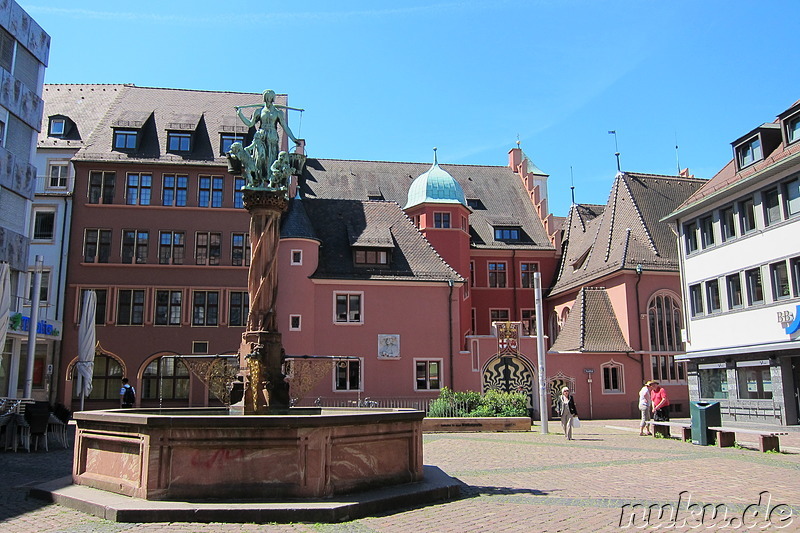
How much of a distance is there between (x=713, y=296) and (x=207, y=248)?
80.5ft

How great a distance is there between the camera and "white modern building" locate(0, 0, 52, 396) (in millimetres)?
30391

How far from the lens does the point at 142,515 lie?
329 inches

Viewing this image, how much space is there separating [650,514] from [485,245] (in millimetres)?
37826

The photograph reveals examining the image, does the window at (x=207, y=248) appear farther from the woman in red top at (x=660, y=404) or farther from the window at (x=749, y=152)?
the window at (x=749, y=152)

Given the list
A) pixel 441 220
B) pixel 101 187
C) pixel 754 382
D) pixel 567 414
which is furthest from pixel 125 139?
pixel 754 382

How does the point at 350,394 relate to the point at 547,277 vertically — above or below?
below

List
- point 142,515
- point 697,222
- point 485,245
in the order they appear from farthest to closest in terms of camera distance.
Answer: point 485,245 < point 697,222 < point 142,515

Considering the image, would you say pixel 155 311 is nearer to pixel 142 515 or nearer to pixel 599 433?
pixel 599 433

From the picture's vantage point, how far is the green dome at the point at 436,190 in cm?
4231

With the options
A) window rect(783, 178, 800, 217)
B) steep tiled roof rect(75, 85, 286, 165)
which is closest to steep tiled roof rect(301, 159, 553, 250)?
steep tiled roof rect(75, 85, 286, 165)

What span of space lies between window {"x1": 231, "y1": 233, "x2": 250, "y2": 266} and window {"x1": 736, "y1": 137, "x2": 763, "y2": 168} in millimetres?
23773

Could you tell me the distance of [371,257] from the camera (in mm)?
35938

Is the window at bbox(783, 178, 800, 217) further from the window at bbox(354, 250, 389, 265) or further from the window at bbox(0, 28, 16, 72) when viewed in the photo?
the window at bbox(0, 28, 16, 72)

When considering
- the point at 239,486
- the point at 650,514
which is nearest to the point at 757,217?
the point at 650,514
